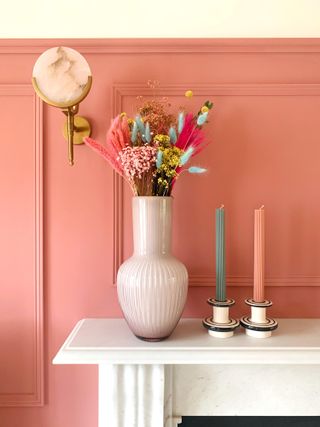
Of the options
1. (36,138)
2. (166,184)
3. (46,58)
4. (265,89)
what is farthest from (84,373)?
(265,89)

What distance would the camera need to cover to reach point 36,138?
114 centimetres

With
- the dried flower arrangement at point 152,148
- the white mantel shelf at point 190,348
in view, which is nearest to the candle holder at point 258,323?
the white mantel shelf at point 190,348

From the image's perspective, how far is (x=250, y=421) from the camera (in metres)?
1.08

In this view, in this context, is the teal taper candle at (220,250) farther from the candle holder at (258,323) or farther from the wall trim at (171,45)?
the wall trim at (171,45)

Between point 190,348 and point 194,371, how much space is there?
8.4 inches

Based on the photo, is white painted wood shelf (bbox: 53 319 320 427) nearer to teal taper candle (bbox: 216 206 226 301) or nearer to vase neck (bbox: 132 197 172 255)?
teal taper candle (bbox: 216 206 226 301)

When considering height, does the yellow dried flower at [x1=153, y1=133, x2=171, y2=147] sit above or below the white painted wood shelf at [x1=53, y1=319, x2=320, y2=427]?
above

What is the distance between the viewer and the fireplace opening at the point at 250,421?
107cm

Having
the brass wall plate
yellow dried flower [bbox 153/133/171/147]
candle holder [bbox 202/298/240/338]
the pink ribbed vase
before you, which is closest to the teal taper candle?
candle holder [bbox 202/298/240/338]

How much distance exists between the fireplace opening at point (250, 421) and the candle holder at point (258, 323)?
1.20ft

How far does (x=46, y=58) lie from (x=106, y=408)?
3.55ft

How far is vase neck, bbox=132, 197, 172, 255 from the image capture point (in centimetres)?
91

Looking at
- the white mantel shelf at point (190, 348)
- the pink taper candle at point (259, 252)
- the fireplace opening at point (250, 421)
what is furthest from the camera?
the fireplace opening at point (250, 421)
